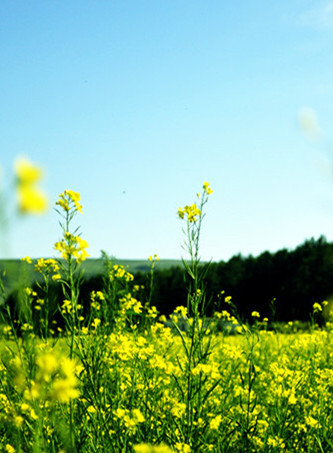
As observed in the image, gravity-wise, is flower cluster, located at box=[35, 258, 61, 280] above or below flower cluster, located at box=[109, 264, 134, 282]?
above

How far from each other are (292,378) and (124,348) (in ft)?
3.94

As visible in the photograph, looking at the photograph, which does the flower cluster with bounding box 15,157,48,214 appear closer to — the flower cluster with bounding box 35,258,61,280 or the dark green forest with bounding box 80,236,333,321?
the flower cluster with bounding box 35,258,61,280

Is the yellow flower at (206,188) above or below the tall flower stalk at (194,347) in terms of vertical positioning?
above

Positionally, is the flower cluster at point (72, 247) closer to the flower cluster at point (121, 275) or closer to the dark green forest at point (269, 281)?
the flower cluster at point (121, 275)

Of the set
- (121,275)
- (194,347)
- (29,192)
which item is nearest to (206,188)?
(194,347)

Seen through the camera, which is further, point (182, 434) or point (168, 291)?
point (168, 291)

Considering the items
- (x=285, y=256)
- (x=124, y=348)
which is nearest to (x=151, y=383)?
(x=124, y=348)

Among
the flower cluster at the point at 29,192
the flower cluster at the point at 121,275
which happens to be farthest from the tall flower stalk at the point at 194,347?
the flower cluster at the point at 121,275

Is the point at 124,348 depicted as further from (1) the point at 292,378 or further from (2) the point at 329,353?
(2) the point at 329,353

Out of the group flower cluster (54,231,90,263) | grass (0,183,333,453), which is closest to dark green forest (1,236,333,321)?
grass (0,183,333,453)

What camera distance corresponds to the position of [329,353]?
472 centimetres

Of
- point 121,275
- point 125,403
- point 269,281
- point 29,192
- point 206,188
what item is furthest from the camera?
point 269,281

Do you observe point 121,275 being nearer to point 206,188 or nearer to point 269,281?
point 206,188

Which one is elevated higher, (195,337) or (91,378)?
(195,337)
